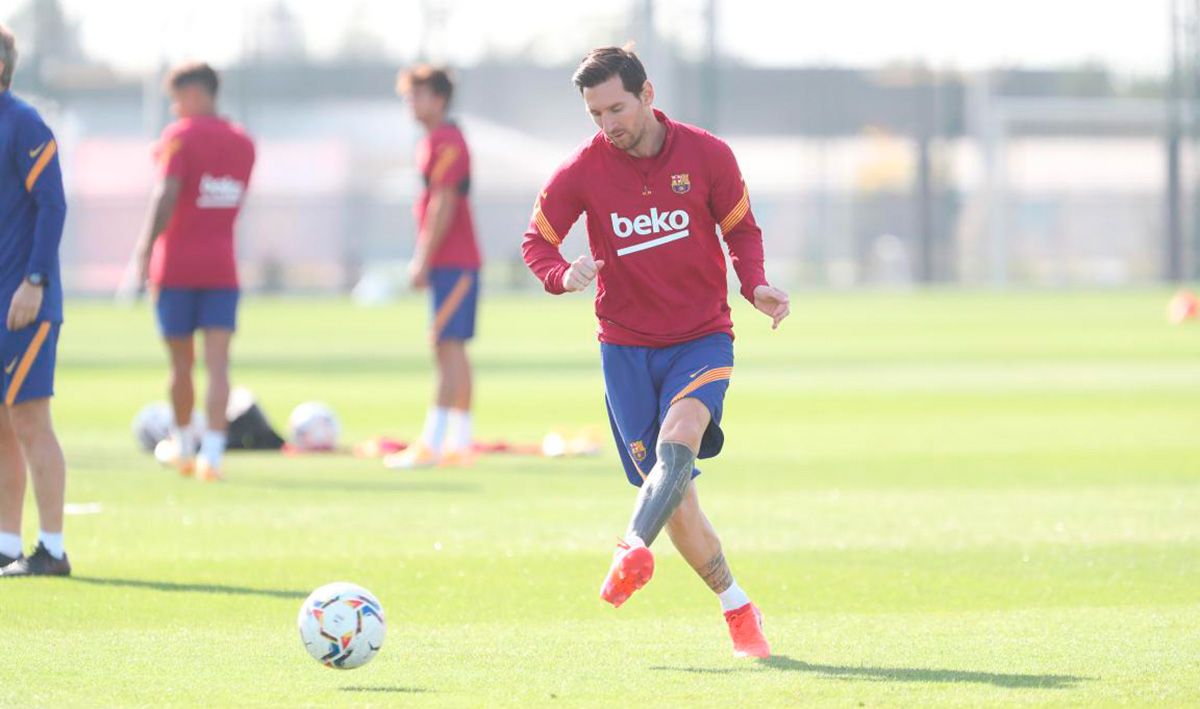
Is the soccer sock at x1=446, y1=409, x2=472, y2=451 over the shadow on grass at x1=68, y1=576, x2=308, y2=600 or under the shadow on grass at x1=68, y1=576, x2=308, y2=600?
under

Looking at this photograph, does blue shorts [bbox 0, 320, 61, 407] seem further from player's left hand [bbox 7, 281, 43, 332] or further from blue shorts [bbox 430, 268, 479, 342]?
blue shorts [bbox 430, 268, 479, 342]

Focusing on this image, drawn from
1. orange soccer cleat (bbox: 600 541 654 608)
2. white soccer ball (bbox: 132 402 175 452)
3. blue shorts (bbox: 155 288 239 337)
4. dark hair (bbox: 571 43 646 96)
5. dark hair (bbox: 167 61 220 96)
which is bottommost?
white soccer ball (bbox: 132 402 175 452)

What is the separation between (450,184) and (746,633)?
23.6ft

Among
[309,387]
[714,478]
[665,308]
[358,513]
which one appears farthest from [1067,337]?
[665,308]

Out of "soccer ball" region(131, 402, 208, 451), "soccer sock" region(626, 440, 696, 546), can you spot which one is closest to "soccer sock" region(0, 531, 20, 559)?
"soccer sock" region(626, 440, 696, 546)

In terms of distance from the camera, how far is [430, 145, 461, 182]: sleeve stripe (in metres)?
13.9

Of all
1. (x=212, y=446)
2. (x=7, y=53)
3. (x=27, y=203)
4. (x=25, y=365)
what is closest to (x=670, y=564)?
(x=25, y=365)

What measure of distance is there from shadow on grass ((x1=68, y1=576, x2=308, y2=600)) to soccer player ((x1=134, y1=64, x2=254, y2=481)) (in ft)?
13.3

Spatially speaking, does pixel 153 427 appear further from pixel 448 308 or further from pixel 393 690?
pixel 393 690

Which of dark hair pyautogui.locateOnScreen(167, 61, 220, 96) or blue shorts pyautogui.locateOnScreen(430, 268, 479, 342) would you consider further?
blue shorts pyautogui.locateOnScreen(430, 268, 479, 342)

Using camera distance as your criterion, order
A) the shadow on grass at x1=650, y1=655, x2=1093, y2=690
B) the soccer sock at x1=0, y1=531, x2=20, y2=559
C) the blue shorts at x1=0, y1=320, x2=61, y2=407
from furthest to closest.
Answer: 1. the soccer sock at x1=0, y1=531, x2=20, y2=559
2. the blue shorts at x1=0, y1=320, x2=61, y2=407
3. the shadow on grass at x1=650, y1=655, x2=1093, y2=690

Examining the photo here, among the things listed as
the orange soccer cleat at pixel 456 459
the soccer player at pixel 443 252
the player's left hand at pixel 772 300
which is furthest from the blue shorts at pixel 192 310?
the player's left hand at pixel 772 300

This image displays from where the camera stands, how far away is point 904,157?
6194 centimetres

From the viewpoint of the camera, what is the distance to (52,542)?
8.95m
